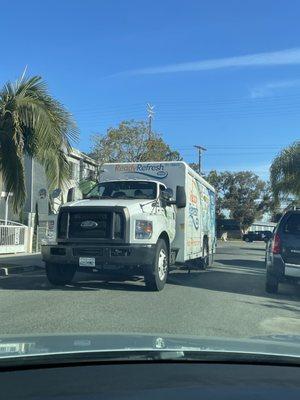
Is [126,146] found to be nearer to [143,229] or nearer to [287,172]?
[287,172]

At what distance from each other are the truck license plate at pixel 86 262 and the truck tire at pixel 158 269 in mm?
1048

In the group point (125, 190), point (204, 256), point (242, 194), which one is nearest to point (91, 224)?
point (125, 190)

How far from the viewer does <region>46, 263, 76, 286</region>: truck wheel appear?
12852mm

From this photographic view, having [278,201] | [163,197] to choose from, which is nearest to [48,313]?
[163,197]

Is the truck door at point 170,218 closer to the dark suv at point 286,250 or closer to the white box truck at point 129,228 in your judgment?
the white box truck at point 129,228

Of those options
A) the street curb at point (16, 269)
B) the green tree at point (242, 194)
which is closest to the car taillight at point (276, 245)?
the street curb at point (16, 269)

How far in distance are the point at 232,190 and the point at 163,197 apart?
7413 centimetres

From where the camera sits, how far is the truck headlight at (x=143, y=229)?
1185 centimetres

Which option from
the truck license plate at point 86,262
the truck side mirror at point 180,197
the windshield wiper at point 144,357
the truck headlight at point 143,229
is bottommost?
the windshield wiper at point 144,357

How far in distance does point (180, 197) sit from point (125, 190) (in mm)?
1261

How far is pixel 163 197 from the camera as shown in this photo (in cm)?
1323

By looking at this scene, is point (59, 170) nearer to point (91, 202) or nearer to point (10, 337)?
point (91, 202)

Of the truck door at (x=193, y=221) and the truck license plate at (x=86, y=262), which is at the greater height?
the truck door at (x=193, y=221)

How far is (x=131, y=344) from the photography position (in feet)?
11.0
